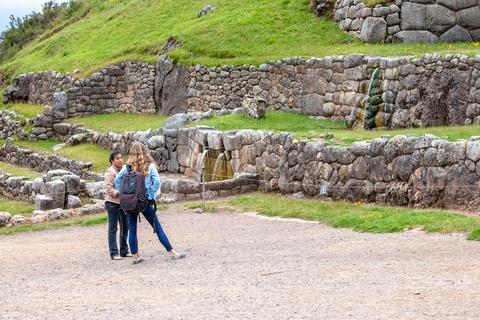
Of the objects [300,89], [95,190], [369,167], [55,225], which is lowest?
[55,225]

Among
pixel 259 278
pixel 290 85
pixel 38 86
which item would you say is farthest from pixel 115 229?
pixel 38 86

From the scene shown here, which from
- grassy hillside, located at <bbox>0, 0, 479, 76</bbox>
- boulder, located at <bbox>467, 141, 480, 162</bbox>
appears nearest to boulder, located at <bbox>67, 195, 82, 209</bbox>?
grassy hillside, located at <bbox>0, 0, 479, 76</bbox>

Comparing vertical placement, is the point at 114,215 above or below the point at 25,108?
below

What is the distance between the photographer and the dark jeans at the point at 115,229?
15453 mm

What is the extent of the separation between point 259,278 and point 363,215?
462cm

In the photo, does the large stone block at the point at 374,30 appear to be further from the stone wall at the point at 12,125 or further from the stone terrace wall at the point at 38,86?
the stone wall at the point at 12,125

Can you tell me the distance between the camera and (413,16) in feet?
93.6

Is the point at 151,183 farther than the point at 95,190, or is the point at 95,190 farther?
the point at 95,190

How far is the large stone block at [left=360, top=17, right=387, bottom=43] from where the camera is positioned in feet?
95.8

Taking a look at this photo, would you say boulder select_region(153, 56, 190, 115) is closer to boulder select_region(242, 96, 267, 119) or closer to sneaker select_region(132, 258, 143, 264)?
boulder select_region(242, 96, 267, 119)

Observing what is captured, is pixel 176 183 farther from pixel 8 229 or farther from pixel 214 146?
pixel 8 229

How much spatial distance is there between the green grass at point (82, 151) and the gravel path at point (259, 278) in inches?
528

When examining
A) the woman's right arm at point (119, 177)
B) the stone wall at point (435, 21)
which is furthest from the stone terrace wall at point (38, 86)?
the woman's right arm at point (119, 177)

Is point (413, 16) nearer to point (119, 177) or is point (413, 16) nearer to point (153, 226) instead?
point (119, 177)
